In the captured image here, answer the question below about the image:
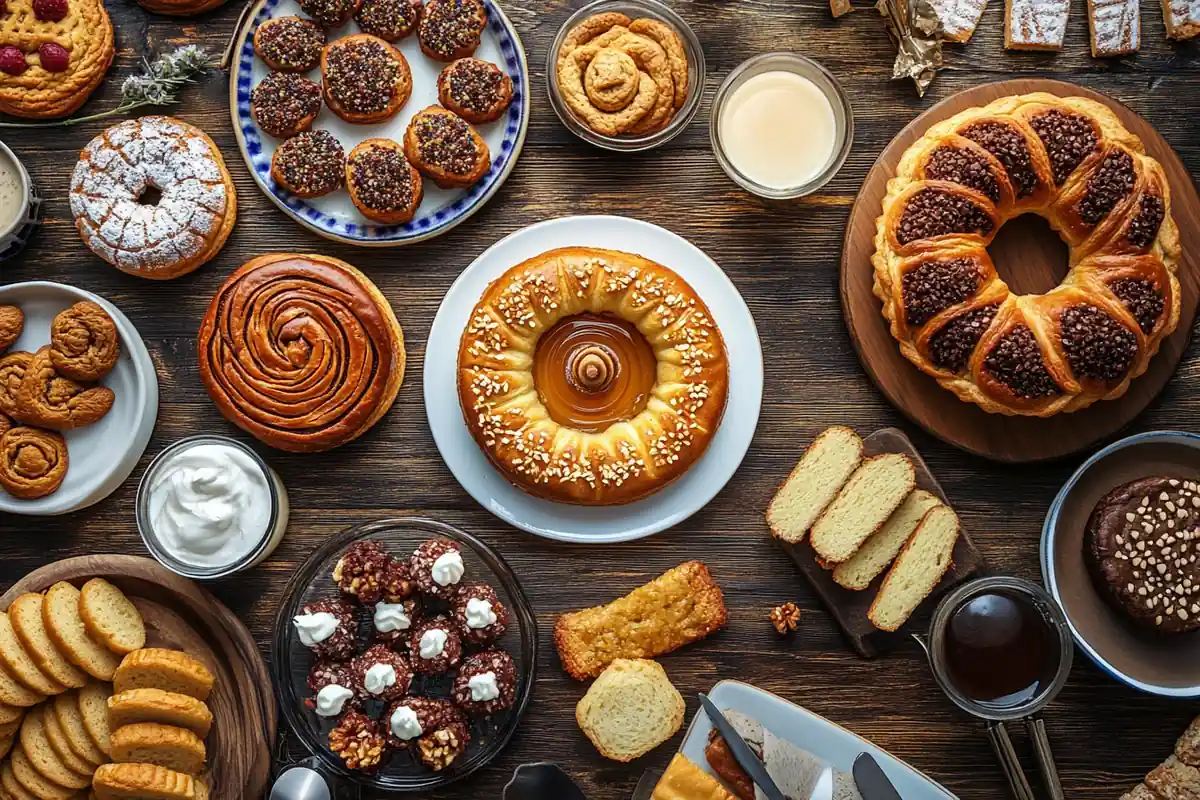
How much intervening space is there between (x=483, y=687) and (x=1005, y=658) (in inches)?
67.4

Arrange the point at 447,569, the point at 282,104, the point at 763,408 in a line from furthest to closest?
the point at 763,408
the point at 282,104
the point at 447,569

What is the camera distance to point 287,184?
3.30 meters

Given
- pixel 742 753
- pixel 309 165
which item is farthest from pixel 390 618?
pixel 309 165

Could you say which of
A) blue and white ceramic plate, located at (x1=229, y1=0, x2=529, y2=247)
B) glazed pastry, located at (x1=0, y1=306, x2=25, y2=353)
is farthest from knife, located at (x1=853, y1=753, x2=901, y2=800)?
glazed pastry, located at (x1=0, y1=306, x2=25, y2=353)

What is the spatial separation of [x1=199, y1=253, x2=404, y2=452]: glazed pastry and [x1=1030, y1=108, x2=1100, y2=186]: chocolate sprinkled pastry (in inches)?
91.6

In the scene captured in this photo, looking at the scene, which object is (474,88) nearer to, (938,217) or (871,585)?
(938,217)

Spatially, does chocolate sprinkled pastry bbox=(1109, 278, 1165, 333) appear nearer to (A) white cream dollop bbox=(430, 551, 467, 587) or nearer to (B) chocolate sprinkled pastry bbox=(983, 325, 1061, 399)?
(B) chocolate sprinkled pastry bbox=(983, 325, 1061, 399)

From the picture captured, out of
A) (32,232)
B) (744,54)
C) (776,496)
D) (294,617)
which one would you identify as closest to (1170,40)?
(744,54)

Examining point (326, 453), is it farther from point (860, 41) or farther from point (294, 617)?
point (860, 41)

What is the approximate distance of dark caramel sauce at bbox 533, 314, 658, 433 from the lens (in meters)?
3.35

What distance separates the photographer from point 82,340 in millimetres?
3223

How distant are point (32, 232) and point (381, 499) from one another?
162 cm

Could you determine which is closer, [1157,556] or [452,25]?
[1157,556]

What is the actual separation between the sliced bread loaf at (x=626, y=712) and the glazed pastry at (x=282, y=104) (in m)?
2.22
